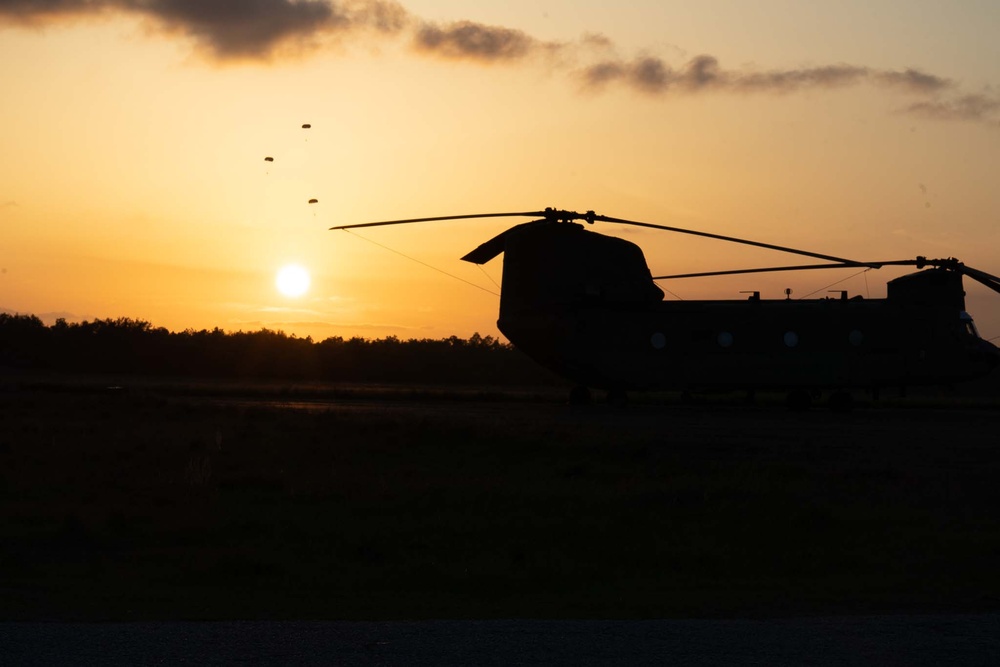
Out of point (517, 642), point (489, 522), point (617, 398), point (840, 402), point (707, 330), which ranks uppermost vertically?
point (707, 330)

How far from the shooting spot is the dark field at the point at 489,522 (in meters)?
9.63

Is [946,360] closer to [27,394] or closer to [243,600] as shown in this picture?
[243,600]

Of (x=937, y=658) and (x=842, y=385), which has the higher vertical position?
(x=842, y=385)

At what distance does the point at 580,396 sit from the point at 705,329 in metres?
5.50

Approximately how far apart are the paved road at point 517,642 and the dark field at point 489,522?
1.28 m

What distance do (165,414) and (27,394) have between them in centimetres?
1260

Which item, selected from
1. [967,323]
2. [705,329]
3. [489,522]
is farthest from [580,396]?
[489,522]

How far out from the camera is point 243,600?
9.48m

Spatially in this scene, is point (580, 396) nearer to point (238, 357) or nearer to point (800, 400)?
point (800, 400)

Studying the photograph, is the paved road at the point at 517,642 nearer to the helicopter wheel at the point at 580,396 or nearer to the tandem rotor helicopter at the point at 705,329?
the tandem rotor helicopter at the point at 705,329

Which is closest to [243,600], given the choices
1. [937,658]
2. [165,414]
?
[937,658]

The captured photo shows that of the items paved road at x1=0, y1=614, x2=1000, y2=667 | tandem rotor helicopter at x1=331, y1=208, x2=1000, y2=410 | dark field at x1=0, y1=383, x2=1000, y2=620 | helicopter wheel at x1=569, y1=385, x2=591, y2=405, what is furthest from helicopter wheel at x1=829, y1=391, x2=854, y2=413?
paved road at x1=0, y1=614, x2=1000, y2=667

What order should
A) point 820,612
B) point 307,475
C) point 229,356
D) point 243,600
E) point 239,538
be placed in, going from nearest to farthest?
point 820,612
point 243,600
point 239,538
point 307,475
point 229,356

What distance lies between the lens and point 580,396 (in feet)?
129
